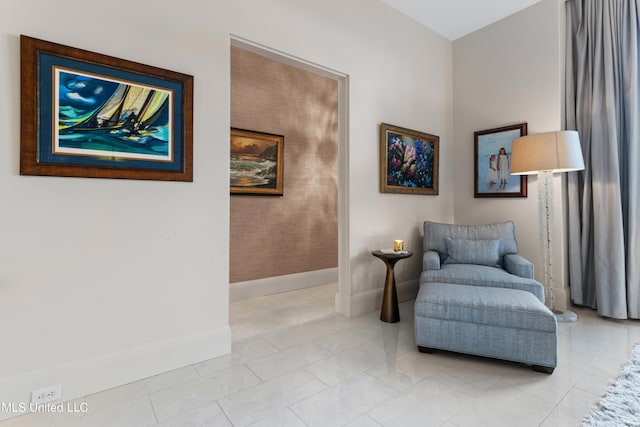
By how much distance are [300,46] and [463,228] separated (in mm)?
2436

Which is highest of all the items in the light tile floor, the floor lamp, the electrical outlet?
the floor lamp

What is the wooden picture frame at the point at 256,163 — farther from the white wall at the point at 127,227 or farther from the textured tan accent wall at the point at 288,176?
the white wall at the point at 127,227

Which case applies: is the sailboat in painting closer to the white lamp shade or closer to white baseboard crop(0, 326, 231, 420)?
white baseboard crop(0, 326, 231, 420)

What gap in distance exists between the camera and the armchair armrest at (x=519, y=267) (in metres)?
2.73

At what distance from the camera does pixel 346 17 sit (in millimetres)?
2959

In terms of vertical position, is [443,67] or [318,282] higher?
[443,67]

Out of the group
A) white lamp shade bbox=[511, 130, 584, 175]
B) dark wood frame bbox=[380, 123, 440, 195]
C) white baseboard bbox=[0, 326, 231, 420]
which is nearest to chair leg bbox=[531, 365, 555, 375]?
white lamp shade bbox=[511, 130, 584, 175]

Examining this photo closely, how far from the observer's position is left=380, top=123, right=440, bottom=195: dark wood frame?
10.6 ft

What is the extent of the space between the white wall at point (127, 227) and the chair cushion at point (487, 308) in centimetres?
150

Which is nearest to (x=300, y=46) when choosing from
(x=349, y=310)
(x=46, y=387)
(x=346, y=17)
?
(x=346, y=17)

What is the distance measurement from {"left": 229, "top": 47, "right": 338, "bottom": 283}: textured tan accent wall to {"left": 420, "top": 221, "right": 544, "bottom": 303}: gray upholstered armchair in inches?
62.4

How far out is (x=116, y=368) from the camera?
181cm

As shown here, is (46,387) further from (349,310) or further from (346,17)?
(346,17)

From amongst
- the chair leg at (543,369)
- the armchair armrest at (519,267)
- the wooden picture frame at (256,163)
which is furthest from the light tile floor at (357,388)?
the wooden picture frame at (256,163)
